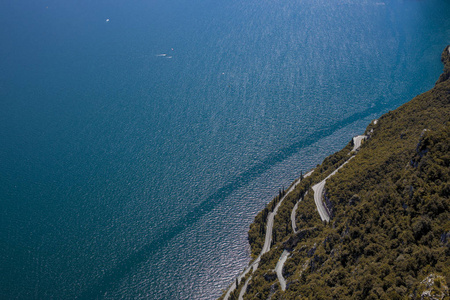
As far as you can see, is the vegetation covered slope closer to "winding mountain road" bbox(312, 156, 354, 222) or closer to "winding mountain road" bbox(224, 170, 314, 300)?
"winding mountain road" bbox(312, 156, 354, 222)

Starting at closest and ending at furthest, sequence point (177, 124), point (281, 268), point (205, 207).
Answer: point (281, 268) → point (205, 207) → point (177, 124)

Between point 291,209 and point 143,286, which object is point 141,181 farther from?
point 291,209

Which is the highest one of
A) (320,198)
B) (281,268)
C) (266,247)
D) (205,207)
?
(320,198)

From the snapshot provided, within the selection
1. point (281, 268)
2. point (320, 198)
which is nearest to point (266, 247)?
point (281, 268)

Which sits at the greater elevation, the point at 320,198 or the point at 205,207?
the point at 320,198

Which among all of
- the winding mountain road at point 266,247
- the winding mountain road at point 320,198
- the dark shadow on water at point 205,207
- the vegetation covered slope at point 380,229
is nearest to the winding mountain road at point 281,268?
the vegetation covered slope at point 380,229

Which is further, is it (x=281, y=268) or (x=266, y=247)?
(x=266, y=247)

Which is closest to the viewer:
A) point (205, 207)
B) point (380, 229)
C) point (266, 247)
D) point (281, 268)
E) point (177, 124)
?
point (380, 229)

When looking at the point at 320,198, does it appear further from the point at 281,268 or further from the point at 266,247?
the point at 281,268
